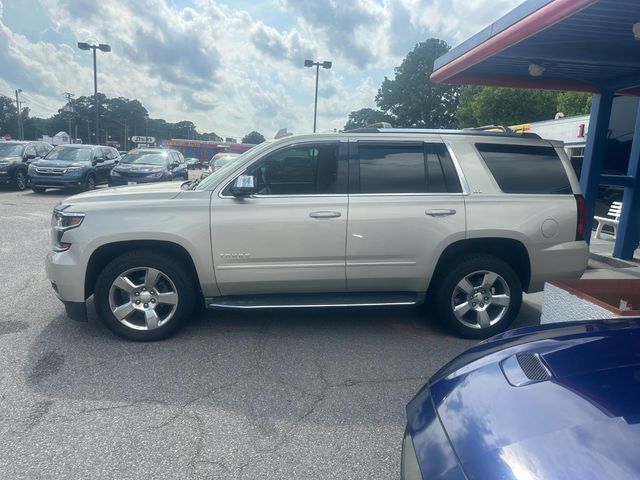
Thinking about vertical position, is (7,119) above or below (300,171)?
above

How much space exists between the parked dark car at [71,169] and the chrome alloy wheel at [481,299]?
49.5 feet

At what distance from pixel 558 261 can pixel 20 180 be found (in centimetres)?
1822

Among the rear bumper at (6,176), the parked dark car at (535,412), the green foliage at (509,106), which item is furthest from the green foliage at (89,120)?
the parked dark car at (535,412)

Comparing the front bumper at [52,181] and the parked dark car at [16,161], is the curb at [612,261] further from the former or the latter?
the parked dark car at [16,161]

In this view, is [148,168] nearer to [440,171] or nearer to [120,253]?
[120,253]

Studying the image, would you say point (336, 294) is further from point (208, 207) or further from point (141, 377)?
point (141, 377)

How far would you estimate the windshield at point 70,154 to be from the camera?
16903mm

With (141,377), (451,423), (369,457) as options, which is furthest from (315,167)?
(451,423)

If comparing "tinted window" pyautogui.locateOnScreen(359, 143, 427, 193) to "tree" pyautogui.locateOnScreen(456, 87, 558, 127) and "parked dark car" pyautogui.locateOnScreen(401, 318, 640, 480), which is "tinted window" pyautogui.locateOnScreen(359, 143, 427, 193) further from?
"tree" pyautogui.locateOnScreen(456, 87, 558, 127)

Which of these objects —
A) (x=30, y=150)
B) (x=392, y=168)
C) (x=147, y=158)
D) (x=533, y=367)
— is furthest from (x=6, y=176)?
(x=533, y=367)

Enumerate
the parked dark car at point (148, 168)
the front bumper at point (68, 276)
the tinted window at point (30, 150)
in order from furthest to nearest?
the tinted window at point (30, 150)
the parked dark car at point (148, 168)
the front bumper at point (68, 276)

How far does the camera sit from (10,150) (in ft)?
57.4

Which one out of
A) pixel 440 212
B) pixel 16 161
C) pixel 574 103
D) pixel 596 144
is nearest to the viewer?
pixel 440 212

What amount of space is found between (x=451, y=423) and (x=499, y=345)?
0.64m
